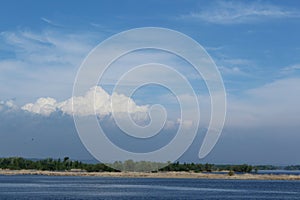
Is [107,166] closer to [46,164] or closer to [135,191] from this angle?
[46,164]

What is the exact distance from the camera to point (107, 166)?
6585 inches

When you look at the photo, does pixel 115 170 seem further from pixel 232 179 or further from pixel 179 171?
pixel 232 179

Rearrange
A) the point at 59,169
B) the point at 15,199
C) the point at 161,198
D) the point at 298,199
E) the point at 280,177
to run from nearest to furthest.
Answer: the point at 15,199, the point at 161,198, the point at 298,199, the point at 280,177, the point at 59,169

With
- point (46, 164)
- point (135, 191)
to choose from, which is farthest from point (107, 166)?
point (135, 191)

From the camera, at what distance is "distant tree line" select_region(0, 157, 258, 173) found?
166 meters

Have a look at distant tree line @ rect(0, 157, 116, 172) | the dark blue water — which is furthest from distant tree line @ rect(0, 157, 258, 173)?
the dark blue water

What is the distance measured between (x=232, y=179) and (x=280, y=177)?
1298cm

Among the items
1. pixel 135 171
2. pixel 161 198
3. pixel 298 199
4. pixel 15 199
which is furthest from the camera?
pixel 135 171

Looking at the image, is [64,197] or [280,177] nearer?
[64,197]

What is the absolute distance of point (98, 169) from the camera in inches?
6521

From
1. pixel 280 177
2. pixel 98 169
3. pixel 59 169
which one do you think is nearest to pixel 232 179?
pixel 280 177

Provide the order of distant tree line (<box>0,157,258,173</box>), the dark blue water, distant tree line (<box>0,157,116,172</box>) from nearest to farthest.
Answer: the dark blue water, distant tree line (<box>0,157,258,173</box>), distant tree line (<box>0,157,116,172</box>)

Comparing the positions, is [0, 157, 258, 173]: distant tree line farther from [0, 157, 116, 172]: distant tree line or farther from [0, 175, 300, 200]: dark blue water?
[0, 175, 300, 200]: dark blue water

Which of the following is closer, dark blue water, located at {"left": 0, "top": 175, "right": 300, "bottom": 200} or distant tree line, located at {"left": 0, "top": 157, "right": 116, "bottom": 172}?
dark blue water, located at {"left": 0, "top": 175, "right": 300, "bottom": 200}
